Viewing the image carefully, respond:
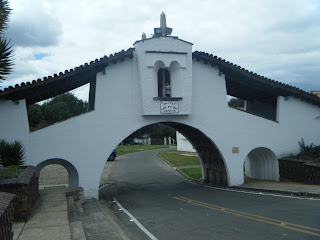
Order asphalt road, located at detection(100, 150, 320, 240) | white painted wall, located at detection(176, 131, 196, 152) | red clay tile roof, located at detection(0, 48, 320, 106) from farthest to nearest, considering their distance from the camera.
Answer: white painted wall, located at detection(176, 131, 196, 152), red clay tile roof, located at detection(0, 48, 320, 106), asphalt road, located at detection(100, 150, 320, 240)

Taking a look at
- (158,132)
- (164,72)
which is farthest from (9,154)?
(158,132)

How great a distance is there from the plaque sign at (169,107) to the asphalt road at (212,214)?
416 centimetres

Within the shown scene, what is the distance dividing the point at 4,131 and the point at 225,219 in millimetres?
9256

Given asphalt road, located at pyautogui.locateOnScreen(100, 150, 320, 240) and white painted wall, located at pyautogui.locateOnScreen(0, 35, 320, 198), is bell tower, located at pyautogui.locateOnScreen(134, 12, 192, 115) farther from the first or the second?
asphalt road, located at pyautogui.locateOnScreen(100, 150, 320, 240)

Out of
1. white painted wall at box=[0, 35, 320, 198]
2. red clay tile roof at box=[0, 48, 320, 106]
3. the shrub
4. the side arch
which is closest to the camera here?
the shrub

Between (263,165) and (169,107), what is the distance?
7.54 meters

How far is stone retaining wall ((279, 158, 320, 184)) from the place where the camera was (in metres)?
16.2

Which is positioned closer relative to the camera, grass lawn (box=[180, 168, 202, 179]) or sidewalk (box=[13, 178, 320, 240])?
sidewalk (box=[13, 178, 320, 240])

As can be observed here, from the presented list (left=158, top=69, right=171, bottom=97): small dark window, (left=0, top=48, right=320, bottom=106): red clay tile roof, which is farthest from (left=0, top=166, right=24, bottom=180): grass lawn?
(left=158, top=69, right=171, bottom=97): small dark window

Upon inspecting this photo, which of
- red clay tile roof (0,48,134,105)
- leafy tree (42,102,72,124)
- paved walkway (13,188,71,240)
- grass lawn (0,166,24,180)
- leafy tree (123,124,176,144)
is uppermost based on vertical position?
leafy tree (42,102,72,124)

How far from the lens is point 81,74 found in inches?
603

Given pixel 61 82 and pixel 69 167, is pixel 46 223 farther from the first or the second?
pixel 61 82

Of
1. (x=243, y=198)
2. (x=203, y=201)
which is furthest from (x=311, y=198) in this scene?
(x=203, y=201)

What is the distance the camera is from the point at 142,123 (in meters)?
16.5
